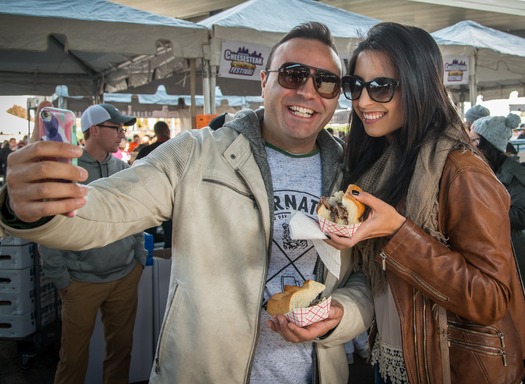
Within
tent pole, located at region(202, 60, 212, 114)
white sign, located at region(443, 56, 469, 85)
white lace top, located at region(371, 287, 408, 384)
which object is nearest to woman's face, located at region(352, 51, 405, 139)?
white lace top, located at region(371, 287, 408, 384)

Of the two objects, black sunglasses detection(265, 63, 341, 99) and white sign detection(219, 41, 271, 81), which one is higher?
white sign detection(219, 41, 271, 81)

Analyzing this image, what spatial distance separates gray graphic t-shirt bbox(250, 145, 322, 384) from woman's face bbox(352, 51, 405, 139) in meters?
0.40

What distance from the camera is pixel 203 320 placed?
1.72m

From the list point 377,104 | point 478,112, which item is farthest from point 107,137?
point 478,112

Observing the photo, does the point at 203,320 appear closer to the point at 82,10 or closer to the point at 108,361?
the point at 108,361

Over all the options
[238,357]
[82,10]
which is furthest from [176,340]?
[82,10]

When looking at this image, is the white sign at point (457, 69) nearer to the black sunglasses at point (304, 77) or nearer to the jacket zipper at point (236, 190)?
the black sunglasses at point (304, 77)

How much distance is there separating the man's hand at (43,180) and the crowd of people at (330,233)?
0.23 meters

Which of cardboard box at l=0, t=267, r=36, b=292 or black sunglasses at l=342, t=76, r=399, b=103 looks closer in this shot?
black sunglasses at l=342, t=76, r=399, b=103

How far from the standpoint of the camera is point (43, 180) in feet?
3.59

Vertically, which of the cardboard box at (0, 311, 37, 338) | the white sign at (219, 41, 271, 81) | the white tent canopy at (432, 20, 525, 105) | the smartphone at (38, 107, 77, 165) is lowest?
the cardboard box at (0, 311, 37, 338)

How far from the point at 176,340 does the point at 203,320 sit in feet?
0.48

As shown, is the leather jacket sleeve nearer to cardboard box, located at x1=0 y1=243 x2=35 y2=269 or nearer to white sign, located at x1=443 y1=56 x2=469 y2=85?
cardboard box, located at x1=0 y1=243 x2=35 y2=269

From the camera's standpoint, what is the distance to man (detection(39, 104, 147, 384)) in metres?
3.58
